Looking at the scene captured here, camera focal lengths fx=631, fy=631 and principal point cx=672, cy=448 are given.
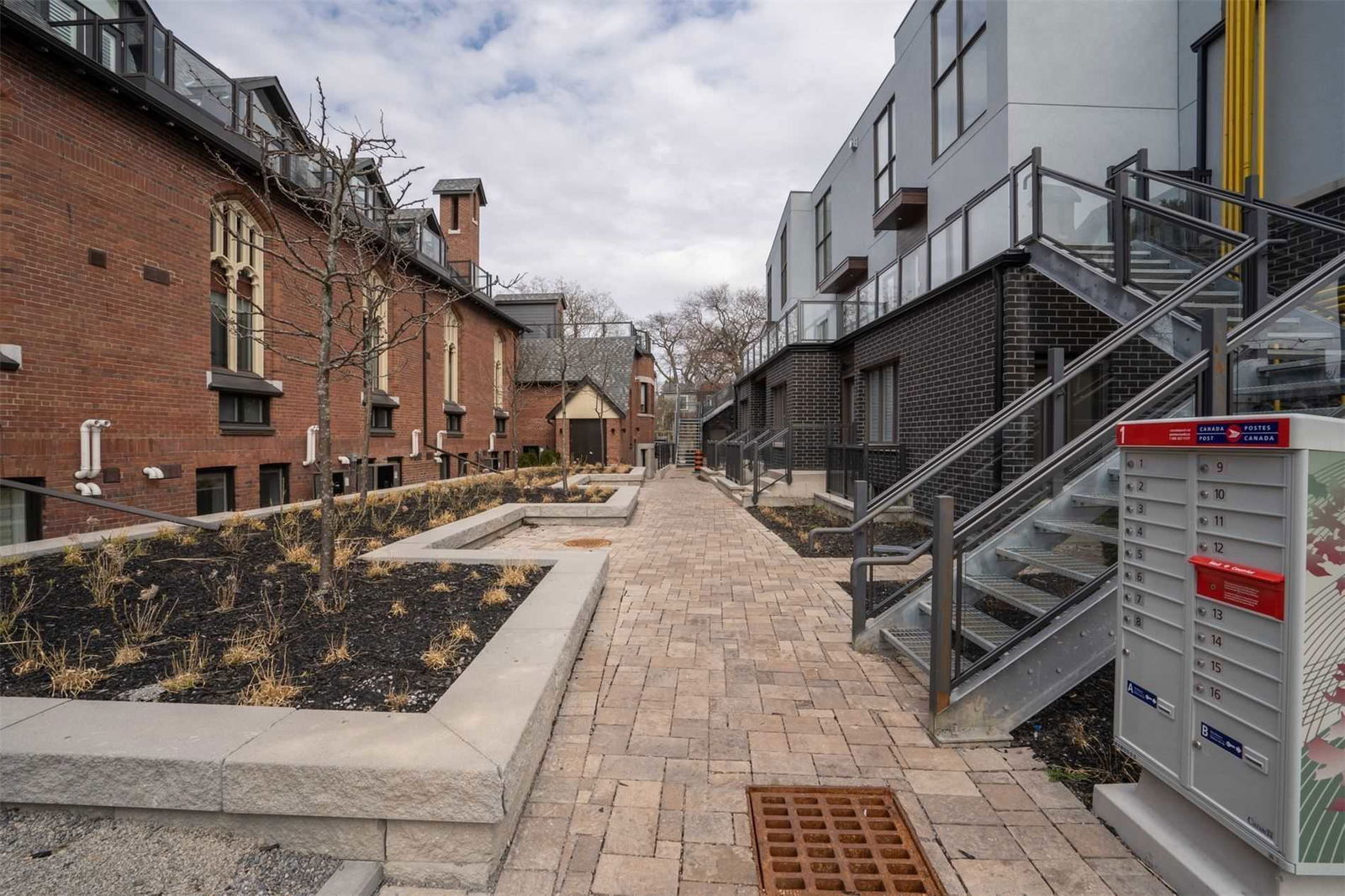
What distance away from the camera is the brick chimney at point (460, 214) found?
2570 cm

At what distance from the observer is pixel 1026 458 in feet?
22.7

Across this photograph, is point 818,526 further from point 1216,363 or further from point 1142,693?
point 1142,693

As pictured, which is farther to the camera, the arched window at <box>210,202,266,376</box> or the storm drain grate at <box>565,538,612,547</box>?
the arched window at <box>210,202,266,376</box>

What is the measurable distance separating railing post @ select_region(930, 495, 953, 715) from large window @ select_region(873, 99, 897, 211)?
1306 cm

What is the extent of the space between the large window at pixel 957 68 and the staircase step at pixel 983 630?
9498 mm

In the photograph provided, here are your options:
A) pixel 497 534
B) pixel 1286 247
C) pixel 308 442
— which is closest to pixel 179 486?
pixel 308 442

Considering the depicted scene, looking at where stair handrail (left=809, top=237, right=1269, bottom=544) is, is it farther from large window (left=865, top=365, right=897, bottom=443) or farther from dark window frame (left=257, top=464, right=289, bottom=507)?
dark window frame (left=257, top=464, right=289, bottom=507)

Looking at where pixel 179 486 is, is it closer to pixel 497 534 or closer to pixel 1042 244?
pixel 497 534

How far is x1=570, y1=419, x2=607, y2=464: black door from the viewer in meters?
27.8

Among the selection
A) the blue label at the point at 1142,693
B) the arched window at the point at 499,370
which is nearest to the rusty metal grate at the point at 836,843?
the blue label at the point at 1142,693

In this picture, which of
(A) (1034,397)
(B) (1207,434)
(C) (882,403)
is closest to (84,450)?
(A) (1034,397)

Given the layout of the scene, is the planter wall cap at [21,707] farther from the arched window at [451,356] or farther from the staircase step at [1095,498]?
the arched window at [451,356]

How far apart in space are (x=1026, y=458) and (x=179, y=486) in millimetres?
11327

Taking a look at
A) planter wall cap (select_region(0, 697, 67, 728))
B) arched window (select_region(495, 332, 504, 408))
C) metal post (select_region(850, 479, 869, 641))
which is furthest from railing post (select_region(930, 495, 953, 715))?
arched window (select_region(495, 332, 504, 408))
